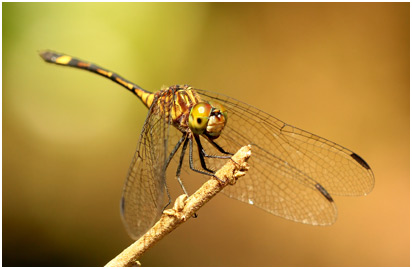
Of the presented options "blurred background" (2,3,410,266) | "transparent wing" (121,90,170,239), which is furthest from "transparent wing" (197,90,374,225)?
"blurred background" (2,3,410,266)

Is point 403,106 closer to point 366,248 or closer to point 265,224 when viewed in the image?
point 366,248

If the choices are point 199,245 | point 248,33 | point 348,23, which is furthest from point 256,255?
point 348,23

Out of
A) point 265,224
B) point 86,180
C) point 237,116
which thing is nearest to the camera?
point 237,116

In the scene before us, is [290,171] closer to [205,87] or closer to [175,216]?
[175,216]

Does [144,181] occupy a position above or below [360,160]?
below

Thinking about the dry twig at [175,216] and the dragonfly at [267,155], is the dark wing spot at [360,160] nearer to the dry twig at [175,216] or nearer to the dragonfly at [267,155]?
the dragonfly at [267,155]

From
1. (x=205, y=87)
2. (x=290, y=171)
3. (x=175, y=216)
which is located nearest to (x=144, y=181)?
(x=175, y=216)
